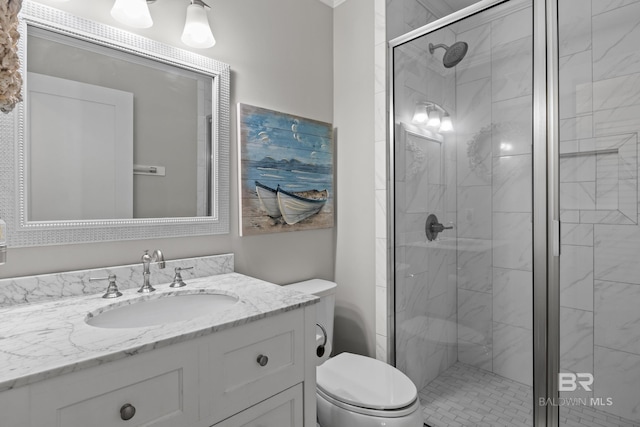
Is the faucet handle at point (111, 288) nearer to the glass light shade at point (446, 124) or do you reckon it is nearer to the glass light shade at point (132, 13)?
the glass light shade at point (132, 13)

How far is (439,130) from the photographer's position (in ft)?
5.71

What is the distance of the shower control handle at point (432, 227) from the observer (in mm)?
1775

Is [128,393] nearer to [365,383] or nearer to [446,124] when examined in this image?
[365,383]

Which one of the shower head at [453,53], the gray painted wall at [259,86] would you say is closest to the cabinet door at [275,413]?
the gray painted wall at [259,86]

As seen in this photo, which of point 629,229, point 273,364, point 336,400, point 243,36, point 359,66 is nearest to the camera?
point 273,364

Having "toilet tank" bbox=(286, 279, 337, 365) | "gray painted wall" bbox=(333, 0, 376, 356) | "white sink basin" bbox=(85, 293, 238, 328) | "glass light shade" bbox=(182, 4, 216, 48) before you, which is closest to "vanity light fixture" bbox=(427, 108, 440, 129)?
"gray painted wall" bbox=(333, 0, 376, 356)

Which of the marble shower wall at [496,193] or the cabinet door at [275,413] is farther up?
the marble shower wall at [496,193]

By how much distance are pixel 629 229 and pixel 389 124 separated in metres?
1.12

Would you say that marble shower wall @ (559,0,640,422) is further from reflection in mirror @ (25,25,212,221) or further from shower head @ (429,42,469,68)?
reflection in mirror @ (25,25,212,221)

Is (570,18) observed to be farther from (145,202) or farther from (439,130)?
(145,202)

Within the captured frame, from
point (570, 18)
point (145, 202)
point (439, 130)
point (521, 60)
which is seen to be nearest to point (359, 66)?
point (439, 130)

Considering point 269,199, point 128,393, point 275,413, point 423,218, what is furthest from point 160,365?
point 423,218

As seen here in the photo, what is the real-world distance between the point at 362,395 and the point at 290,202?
964 mm

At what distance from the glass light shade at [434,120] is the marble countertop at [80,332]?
43.8 inches
